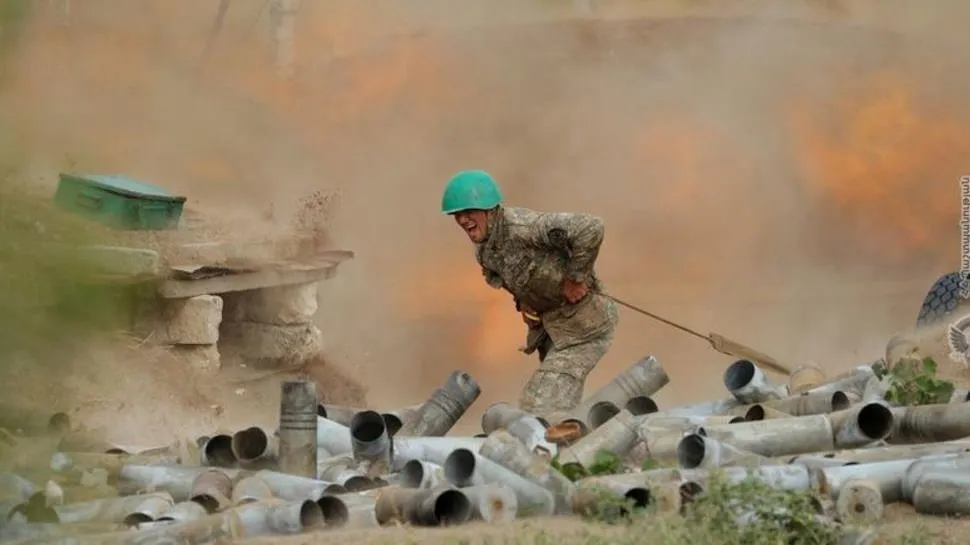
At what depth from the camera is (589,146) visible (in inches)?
806

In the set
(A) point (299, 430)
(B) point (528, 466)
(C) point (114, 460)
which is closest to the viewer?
(B) point (528, 466)

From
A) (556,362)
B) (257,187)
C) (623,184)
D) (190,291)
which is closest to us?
(556,362)

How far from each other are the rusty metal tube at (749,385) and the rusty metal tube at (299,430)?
255cm

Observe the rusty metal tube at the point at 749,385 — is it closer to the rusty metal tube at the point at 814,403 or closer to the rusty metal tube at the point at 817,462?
the rusty metal tube at the point at 814,403

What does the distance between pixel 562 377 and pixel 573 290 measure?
1.76ft

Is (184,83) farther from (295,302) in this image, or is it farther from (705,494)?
(705,494)

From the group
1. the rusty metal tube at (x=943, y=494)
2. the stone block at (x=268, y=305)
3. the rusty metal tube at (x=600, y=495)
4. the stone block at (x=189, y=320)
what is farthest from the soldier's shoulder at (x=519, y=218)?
the stone block at (x=268, y=305)

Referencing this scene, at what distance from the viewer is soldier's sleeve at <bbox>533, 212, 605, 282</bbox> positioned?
381 inches

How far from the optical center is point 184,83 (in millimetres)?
19203

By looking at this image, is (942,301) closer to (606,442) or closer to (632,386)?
(632,386)

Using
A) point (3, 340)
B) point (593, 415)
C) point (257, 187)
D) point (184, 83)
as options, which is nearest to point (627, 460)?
point (593, 415)

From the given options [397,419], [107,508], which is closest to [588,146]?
[397,419]

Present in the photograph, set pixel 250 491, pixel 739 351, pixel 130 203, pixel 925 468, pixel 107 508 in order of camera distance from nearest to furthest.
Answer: pixel 107 508 < pixel 925 468 < pixel 250 491 < pixel 739 351 < pixel 130 203

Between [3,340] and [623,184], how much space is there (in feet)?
59.4
